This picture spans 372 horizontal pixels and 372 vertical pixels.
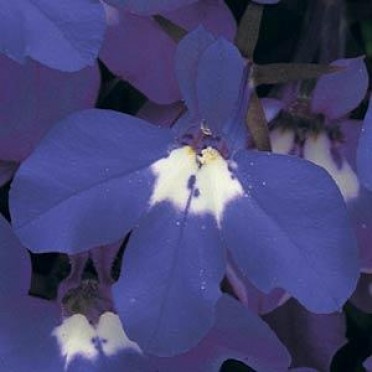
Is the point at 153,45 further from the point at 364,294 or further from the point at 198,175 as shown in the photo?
the point at 364,294

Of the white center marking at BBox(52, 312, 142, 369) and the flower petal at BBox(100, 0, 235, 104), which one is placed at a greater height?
the flower petal at BBox(100, 0, 235, 104)

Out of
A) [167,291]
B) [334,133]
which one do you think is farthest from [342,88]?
[167,291]

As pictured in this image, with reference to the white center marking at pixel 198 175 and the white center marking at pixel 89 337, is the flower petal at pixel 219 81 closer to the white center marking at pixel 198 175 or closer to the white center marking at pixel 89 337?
the white center marking at pixel 198 175

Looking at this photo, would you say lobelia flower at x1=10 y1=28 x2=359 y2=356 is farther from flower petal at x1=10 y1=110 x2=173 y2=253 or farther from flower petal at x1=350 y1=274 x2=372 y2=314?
flower petal at x1=350 y1=274 x2=372 y2=314

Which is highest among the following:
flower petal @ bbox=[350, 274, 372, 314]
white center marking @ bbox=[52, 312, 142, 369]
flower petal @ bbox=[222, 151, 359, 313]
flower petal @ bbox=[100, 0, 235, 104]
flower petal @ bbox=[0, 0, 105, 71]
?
flower petal @ bbox=[0, 0, 105, 71]

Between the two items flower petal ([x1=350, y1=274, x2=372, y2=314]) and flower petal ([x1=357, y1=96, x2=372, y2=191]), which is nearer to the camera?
flower petal ([x1=357, y1=96, x2=372, y2=191])

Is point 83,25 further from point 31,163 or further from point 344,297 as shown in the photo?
point 344,297

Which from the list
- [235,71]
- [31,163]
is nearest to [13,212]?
[31,163]

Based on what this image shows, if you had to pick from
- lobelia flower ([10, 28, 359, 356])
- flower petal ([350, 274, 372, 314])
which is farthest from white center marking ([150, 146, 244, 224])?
flower petal ([350, 274, 372, 314])
